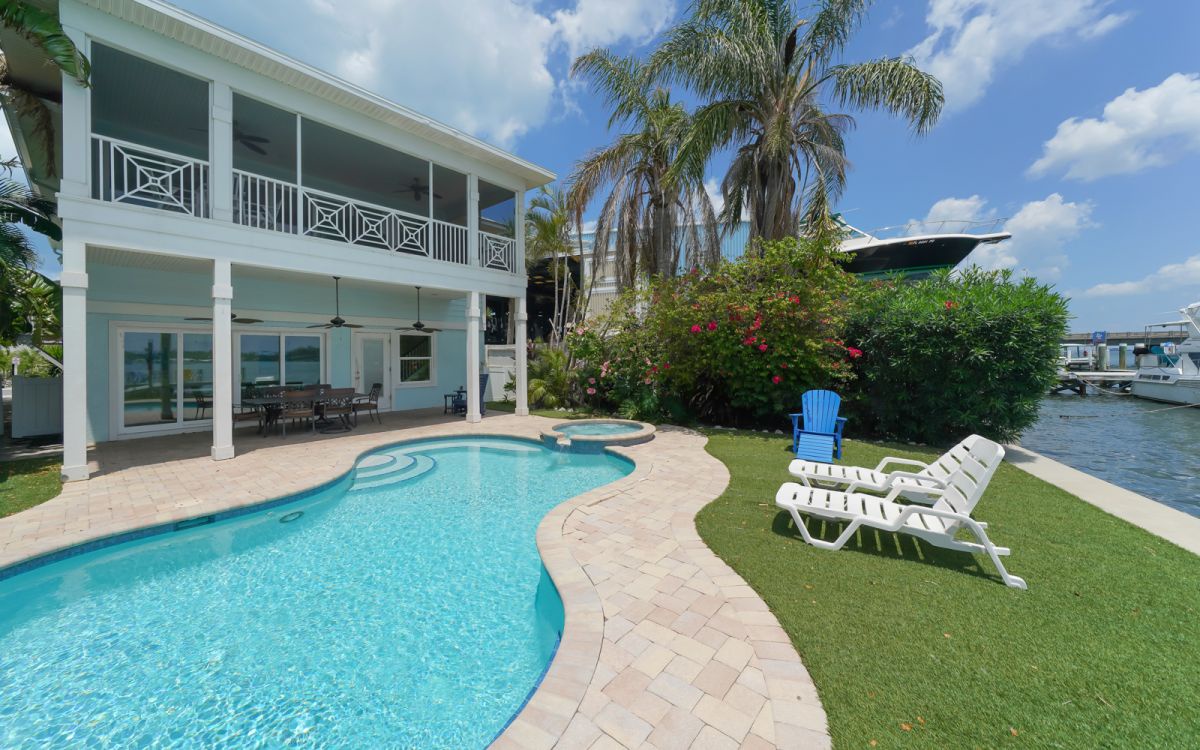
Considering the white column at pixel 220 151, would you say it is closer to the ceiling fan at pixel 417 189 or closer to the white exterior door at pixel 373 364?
the ceiling fan at pixel 417 189

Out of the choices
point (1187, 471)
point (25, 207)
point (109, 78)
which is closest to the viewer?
point (109, 78)

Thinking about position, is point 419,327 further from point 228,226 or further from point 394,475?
point 394,475

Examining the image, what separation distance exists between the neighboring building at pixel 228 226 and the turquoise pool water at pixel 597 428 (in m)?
2.65

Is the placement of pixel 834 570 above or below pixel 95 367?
below

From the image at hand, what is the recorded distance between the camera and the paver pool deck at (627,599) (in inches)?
86.7

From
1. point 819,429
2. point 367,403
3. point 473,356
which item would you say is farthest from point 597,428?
point 367,403

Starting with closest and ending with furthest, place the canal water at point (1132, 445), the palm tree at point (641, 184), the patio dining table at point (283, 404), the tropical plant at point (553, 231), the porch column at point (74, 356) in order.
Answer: the porch column at point (74, 356) < the canal water at point (1132, 445) < the patio dining table at point (283, 404) < the palm tree at point (641, 184) < the tropical plant at point (553, 231)


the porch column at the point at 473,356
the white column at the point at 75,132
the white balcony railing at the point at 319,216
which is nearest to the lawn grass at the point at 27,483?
the white column at the point at 75,132

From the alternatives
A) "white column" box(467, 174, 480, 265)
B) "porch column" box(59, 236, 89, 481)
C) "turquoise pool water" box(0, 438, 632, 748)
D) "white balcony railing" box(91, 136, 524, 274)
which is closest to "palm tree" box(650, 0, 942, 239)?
"white column" box(467, 174, 480, 265)

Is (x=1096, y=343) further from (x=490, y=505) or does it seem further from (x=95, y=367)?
(x=95, y=367)

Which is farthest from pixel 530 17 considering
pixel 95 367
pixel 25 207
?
pixel 95 367

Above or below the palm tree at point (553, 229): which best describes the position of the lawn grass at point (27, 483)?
below

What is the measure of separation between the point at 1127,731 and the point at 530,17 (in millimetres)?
14111

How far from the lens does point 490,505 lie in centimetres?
635
